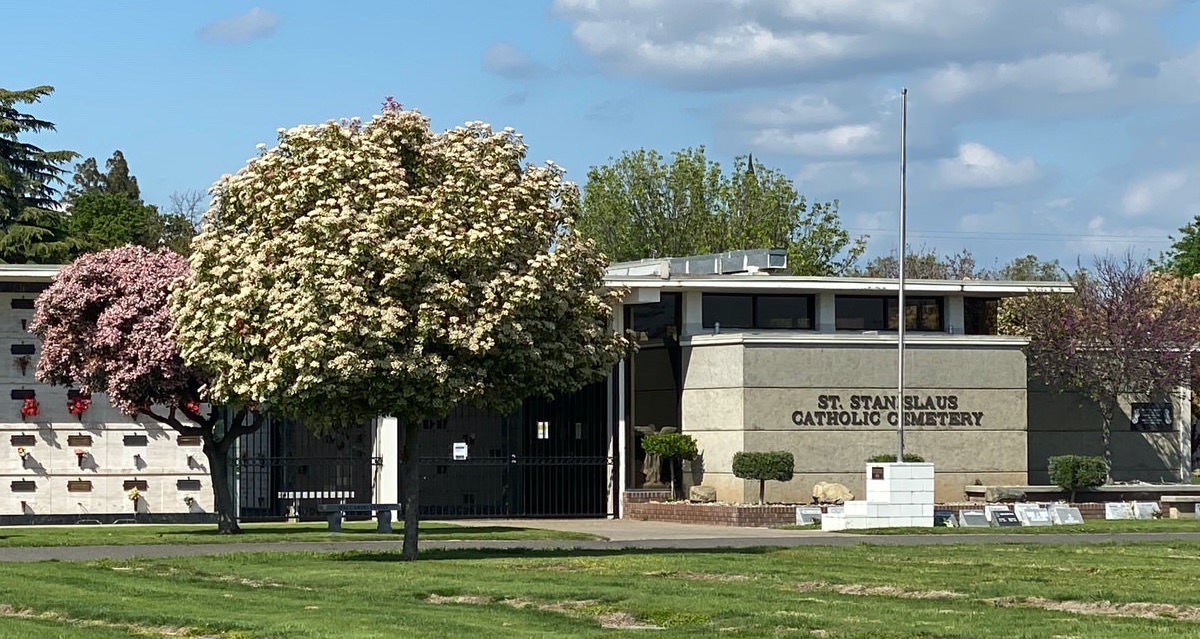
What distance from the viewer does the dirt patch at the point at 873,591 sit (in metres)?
21.2

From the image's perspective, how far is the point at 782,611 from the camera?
19047 mm

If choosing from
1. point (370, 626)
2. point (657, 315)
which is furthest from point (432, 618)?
point (657, 315)

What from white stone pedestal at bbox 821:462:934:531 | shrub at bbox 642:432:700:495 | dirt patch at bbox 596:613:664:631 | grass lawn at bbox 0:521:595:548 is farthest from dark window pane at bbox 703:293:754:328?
dirt patch at bbox 596:613:664:631

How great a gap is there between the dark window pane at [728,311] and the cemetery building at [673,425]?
35 mm

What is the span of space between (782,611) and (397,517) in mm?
25769

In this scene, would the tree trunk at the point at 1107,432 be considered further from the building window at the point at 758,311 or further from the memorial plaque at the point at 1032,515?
the memorial plaque at the point at 1032,515

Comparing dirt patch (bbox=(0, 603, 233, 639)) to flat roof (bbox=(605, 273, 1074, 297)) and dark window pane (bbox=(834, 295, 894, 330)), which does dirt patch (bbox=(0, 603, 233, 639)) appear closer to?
flat roof (bbox=(605, 273, 1074, 297))

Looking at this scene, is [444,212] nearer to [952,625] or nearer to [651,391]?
[952,625]

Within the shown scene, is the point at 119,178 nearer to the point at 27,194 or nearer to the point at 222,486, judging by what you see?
the point at 27,194

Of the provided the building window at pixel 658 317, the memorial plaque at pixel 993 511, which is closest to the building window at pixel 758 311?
the building window at pixel 658 317

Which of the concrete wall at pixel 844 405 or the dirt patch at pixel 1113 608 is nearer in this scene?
the dirt patch at pixel 1113 608

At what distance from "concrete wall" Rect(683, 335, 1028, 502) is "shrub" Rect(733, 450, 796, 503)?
1016 mm

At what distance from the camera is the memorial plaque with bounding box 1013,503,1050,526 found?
133ft

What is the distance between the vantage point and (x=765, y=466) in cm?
4341
